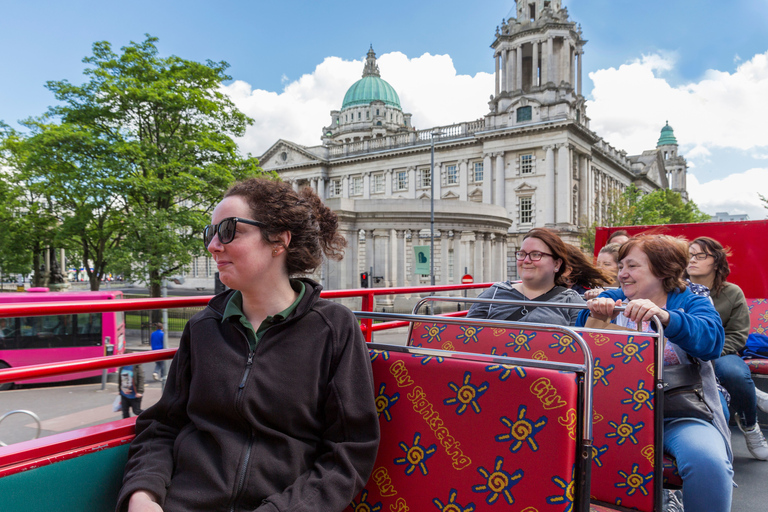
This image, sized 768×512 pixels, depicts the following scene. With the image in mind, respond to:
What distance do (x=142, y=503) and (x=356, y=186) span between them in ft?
210

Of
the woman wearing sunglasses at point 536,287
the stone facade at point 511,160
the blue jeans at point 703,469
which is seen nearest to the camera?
the blue jeans at point 703,469

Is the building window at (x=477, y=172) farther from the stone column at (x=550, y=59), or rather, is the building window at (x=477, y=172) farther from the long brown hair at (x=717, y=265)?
the long brown hair at (x=717, y=265)

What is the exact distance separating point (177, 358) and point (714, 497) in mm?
2752

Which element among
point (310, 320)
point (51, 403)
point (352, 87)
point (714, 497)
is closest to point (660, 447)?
point (714, 497)

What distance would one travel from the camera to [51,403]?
17.3 feet

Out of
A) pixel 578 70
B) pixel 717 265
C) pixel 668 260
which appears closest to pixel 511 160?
pixel 578 70

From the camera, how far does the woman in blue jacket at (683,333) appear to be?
2.74 metres

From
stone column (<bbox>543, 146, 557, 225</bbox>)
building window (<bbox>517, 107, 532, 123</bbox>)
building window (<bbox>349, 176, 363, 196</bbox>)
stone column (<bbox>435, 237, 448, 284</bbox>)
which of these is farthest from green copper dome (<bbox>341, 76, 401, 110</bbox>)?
stone column (<bbox>435, 237, 448, 284</bbox>)

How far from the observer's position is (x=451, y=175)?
57375 millimetres

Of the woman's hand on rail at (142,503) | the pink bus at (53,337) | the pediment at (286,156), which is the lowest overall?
the pink bus at (53,337)

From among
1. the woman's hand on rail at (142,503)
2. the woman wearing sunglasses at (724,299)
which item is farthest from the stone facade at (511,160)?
the woman's hand on rail at (142,503)

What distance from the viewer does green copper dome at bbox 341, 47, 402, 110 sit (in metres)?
91.9

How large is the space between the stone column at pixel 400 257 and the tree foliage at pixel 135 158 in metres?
13.5

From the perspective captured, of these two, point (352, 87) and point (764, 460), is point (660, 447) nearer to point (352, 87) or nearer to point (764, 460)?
point (764, 460)
